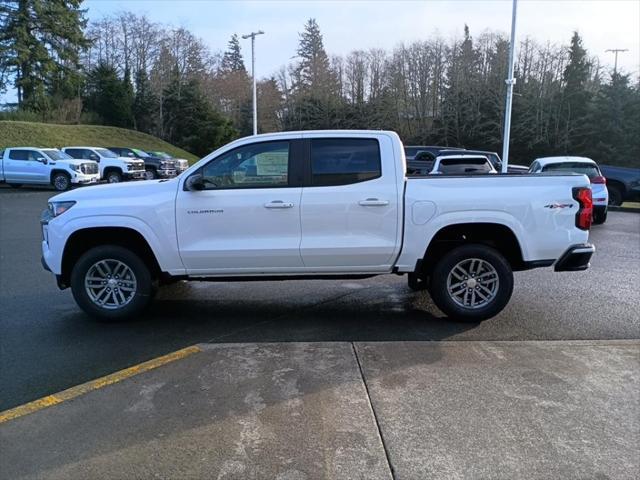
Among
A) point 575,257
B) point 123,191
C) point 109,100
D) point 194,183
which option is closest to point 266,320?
point 194,183

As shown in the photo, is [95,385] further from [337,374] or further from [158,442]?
[337,374]

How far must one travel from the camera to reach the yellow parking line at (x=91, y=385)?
381cm

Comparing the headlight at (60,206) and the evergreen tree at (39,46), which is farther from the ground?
the evergreen tree at (39,46)

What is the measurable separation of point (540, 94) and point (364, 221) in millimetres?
57149

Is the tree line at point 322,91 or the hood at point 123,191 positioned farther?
the tree line at point 322,91

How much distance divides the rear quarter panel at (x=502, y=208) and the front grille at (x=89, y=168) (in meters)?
23.4

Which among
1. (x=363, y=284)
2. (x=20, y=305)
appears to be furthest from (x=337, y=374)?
(x=20, y=305)

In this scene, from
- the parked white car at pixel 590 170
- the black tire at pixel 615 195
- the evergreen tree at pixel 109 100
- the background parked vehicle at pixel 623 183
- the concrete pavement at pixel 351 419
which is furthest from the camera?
the evergreen tree at pixel 109 100

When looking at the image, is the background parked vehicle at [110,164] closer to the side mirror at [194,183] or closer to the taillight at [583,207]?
the side mirror at [194,183]

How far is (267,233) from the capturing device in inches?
223

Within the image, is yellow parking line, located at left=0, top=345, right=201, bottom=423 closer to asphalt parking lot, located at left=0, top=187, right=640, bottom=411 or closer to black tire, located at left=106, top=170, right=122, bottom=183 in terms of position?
asphalt parking lot, located at left=0, top=187, right=640, bottom=411

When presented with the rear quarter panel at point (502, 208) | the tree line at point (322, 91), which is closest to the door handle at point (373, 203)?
the rear quarter panel at point (502, 208)

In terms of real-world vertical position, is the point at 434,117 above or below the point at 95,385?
above

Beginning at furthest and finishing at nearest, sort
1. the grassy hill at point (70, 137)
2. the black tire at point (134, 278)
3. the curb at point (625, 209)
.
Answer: the grassy hill at point (70, 137), the curb at point (625, 209), the black tire at point (134, 278)
